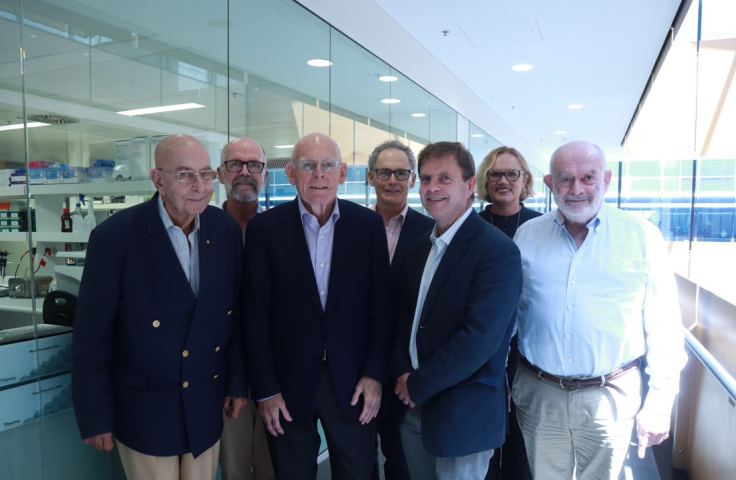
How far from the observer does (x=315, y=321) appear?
1.87m

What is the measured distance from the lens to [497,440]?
1.74 metres

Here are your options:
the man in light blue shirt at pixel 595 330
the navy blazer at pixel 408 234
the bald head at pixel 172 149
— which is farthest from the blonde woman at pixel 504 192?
the bald head at pixel 172 149

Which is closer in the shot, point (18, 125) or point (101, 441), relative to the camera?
point (101, 441)

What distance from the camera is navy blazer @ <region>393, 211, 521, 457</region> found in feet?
5.42

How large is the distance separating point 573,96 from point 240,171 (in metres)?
6.82

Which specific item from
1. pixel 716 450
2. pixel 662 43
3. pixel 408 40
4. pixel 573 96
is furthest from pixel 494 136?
pixel 716 450

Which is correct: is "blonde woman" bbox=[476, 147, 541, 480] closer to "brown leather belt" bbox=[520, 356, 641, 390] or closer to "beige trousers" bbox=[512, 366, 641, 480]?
"beige trousers" bbox=[512, 366, 641, 480]

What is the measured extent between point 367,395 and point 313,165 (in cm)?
90

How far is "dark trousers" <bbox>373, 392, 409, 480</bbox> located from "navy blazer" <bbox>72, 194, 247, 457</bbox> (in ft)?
2.36

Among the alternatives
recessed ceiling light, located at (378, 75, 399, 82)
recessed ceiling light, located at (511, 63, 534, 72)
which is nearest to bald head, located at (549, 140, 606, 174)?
recessed ceiling light, located at (378, 75, 399, 82)

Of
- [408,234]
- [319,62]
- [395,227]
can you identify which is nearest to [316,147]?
[408,234]

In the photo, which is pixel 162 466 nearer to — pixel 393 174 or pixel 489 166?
pixel 393 174

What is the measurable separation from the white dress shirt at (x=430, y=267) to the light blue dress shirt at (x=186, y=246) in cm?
81

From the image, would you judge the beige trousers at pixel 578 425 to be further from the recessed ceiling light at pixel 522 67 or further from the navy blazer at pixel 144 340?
the recessed ceiling light at pixel 522 67
